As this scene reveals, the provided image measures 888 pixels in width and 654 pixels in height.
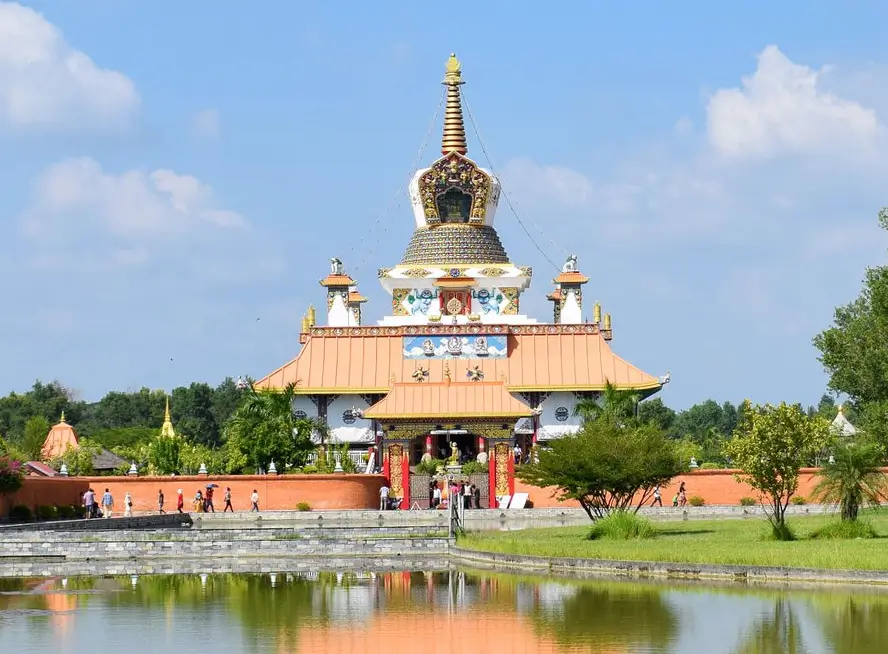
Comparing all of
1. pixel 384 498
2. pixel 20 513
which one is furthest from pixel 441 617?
pixel 384 498

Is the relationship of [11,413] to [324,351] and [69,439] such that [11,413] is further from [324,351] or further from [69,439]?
[324,351]

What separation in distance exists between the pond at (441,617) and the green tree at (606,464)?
7968mm

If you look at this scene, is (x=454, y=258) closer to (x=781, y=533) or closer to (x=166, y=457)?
(x=166, y=457)

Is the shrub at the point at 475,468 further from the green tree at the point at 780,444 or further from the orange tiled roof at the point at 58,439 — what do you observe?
the orange tiled roof at the point at 58,439

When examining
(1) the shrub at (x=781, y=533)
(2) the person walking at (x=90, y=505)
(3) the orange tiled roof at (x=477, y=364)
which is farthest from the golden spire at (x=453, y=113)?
(1) the shrub at (x=781, y=533)

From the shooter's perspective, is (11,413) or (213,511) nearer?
(213,511)

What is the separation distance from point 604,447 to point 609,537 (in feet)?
9.91

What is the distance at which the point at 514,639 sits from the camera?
2191cm

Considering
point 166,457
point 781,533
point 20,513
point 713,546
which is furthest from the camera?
point 166,457

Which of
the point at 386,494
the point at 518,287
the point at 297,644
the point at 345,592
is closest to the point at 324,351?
the point at 518,287

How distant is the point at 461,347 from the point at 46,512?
2278 cm

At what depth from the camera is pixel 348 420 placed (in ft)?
214

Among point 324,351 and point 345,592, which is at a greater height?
point 324,351

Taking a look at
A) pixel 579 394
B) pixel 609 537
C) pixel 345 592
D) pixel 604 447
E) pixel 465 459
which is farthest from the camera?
pixel 579 394
